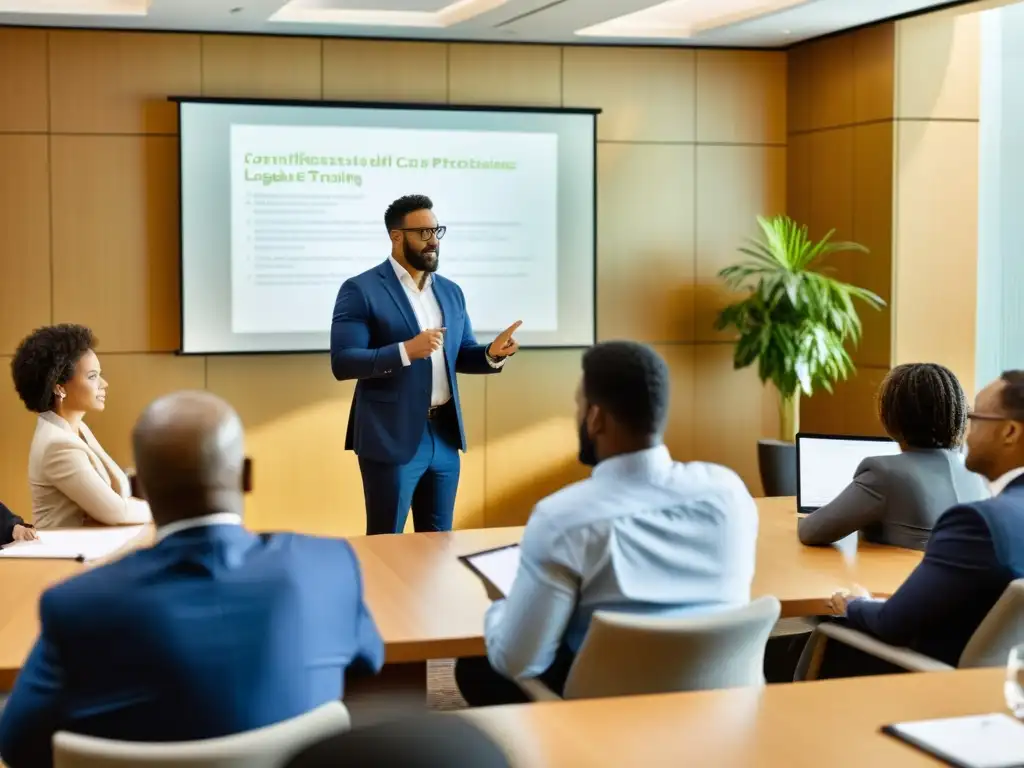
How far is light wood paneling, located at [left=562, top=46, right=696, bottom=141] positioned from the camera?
7586 millimetres

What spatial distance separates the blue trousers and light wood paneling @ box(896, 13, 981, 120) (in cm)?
356

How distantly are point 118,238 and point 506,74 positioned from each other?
236cm

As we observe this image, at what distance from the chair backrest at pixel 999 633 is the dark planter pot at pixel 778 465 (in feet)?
13.9

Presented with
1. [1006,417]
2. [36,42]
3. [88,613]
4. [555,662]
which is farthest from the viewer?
[36,42]

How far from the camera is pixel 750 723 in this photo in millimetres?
2062

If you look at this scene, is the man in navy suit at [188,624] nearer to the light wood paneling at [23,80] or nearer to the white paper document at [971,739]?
the white paper document at [971,739]

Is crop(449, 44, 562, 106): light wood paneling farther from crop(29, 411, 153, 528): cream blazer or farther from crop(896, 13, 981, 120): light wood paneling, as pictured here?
crop(29, 411, 153, 528): cream blazer

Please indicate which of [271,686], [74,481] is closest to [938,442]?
[271,686]

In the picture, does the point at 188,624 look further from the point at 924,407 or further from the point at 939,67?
the point at 939,67

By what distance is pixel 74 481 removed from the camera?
12.6ft

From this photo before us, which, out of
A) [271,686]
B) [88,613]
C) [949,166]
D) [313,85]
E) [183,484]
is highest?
[313,85]

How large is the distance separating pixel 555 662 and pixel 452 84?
17.0ft

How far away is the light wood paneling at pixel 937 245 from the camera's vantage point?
7090mm

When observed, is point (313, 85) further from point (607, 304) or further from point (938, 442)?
point (938, 442)
